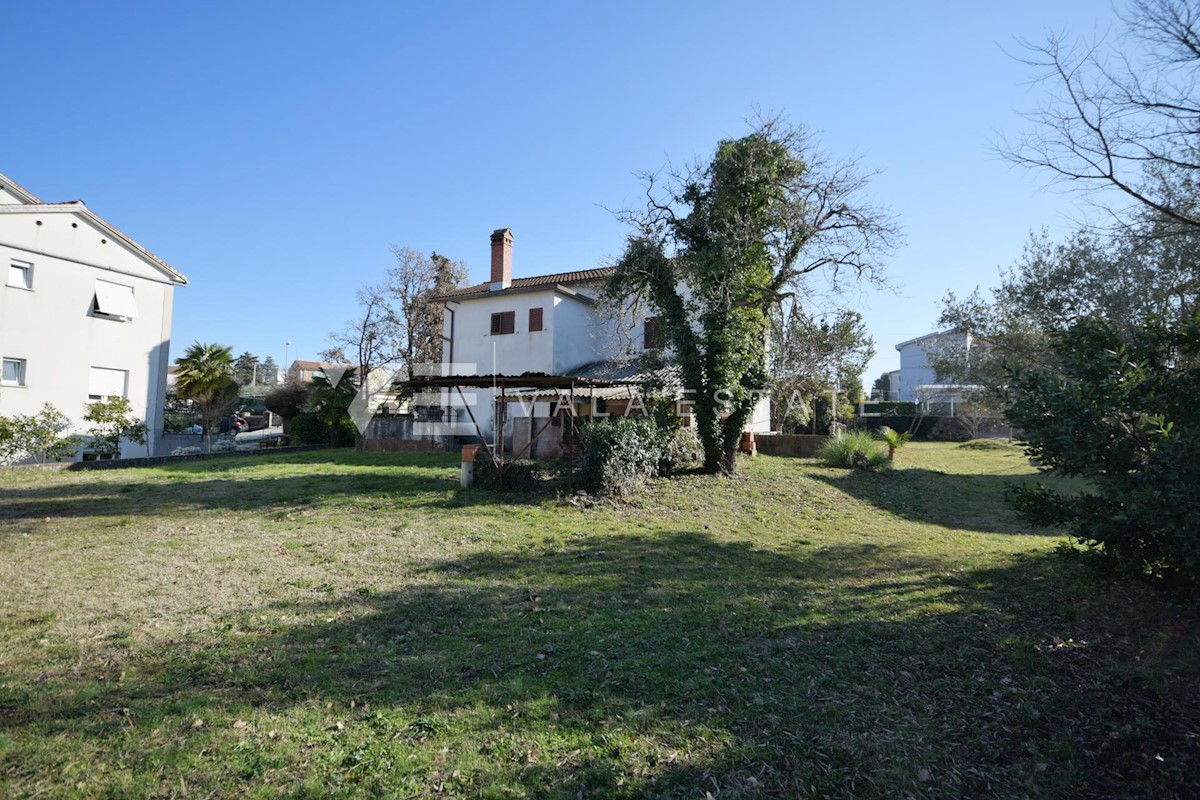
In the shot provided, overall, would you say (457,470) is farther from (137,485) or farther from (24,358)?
(24,358)

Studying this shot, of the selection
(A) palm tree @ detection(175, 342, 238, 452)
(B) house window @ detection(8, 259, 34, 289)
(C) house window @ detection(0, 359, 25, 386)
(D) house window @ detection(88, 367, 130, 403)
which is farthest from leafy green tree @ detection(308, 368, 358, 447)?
(B) house window @ detection(8, 259, 34, 289)

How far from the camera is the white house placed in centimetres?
2528

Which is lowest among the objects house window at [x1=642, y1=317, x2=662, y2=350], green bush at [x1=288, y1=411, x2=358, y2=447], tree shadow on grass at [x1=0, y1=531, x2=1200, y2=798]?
tree shadow on grass at [x1=0, y1=531, x2=1200, y2=798]

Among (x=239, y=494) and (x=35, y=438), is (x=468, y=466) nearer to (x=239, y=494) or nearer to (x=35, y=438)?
(x=239, y=494)

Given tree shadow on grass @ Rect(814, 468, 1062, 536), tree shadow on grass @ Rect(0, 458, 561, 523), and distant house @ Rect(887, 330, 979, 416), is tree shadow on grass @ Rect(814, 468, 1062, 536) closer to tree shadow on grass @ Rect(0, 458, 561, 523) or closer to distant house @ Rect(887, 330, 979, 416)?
distant house @ Rect(887, 330, 979, 416)

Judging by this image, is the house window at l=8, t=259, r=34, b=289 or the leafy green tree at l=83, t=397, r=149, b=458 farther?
the leafy green tree at l=83, t=397, r=149, b=458

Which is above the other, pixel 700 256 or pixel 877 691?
pixel 700 256

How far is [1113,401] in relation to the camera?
5223 millimetres

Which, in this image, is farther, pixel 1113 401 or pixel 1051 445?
pixel 1051 445

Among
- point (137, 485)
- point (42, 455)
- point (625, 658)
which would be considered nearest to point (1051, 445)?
point (625, 658)

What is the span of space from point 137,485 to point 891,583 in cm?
1598

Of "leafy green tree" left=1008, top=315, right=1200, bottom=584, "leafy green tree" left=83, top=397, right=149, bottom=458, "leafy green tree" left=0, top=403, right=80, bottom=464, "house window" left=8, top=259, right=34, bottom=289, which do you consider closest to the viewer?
"leafy green tree" left=1008, top=315, right=1200, bottom=584

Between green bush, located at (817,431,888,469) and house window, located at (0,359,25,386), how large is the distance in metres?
24.7

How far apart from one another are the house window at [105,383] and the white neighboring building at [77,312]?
3 centimetres
